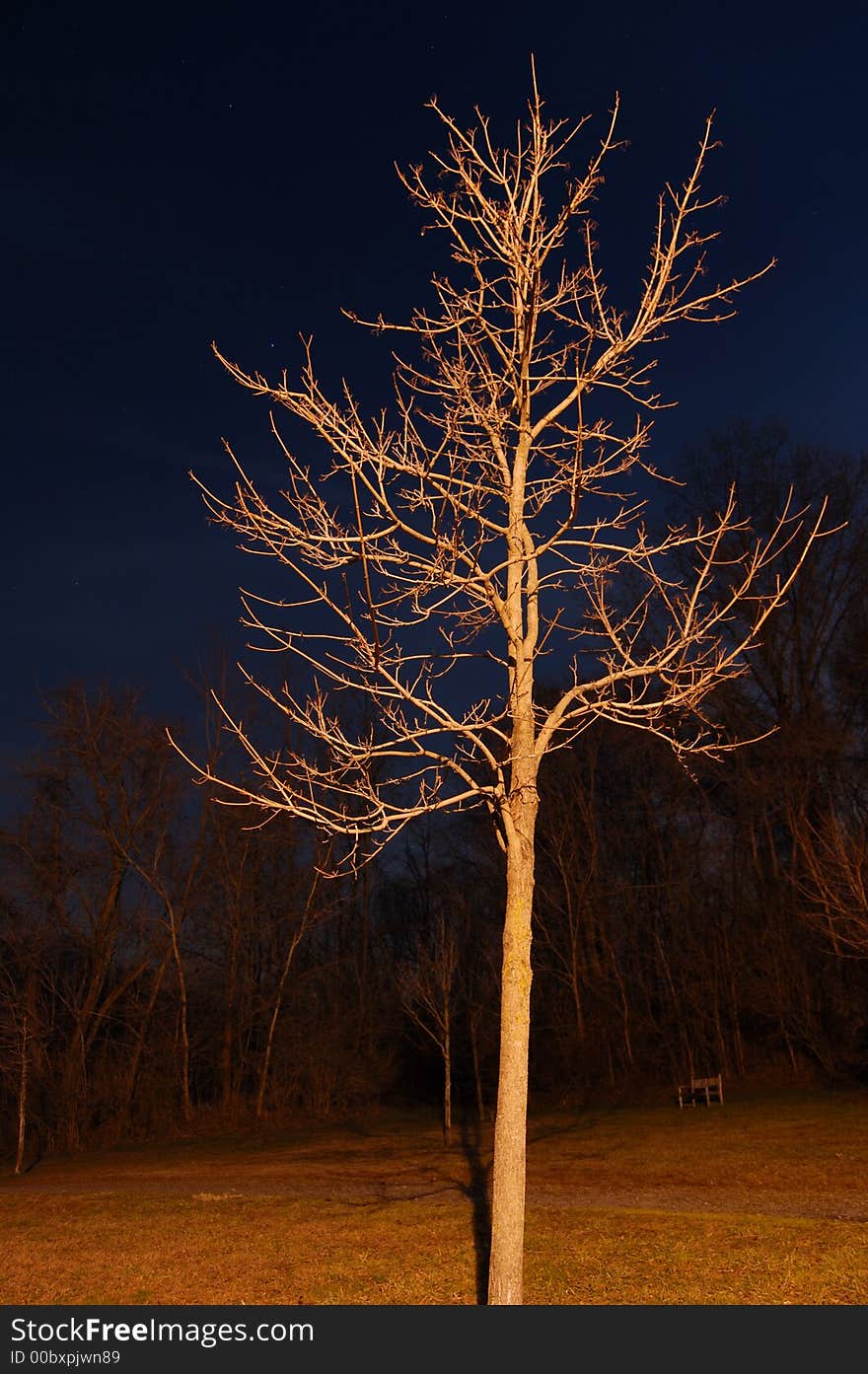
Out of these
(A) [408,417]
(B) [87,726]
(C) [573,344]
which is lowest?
(A) [408,417]

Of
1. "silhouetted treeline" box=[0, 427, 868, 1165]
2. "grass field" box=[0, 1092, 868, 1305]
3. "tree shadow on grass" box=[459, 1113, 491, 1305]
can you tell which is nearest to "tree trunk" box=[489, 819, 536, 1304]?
"grass field" box=[0, 1092, 868, 1305]

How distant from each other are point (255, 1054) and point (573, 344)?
2446 cm

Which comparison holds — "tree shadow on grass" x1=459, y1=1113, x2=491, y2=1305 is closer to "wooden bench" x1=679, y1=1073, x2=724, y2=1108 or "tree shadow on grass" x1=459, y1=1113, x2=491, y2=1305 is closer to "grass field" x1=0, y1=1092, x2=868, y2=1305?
"grass field" x1=0, y1=1092, x2=868, y2=1305

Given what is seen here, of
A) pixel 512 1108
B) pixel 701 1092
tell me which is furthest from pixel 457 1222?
pixel 701 1092

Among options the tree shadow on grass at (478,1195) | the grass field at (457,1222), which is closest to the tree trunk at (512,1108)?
the grass field at (457,1222)

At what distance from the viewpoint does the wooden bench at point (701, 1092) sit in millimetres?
23270

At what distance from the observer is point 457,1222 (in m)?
Result: 10.1

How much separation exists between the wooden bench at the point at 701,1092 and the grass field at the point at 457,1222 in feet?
13.5

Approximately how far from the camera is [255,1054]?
27797 mm

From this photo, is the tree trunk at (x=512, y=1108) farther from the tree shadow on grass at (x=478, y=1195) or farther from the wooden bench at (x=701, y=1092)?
the wooden bench at (x=701, y=1092)

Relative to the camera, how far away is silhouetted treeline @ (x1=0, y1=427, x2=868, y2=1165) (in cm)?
2553
